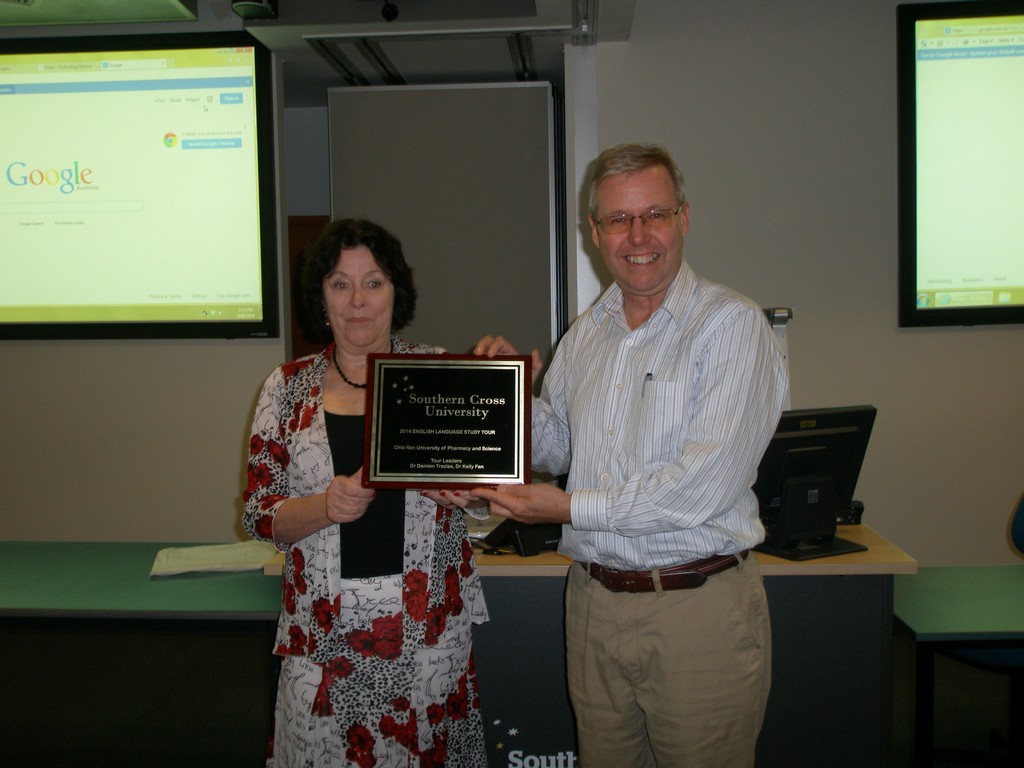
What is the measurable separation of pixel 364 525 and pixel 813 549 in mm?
1407

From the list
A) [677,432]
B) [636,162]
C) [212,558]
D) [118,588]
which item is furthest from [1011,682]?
[118,588]

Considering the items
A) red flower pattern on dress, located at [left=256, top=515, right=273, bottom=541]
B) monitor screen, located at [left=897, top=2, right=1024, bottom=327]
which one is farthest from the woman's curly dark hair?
monitor screen, located at [left=897, top=2, right=1024, bottom=327]

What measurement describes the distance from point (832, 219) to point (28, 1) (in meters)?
3.47

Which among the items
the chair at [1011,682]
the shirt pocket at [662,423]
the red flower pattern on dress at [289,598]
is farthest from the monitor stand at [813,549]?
the red flower pattern on dress at [289,598]

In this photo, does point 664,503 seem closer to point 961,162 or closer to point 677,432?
point 677,432

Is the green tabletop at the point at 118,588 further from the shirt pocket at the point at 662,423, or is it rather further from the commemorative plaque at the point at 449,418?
the shirt pocket at the point at 662,423

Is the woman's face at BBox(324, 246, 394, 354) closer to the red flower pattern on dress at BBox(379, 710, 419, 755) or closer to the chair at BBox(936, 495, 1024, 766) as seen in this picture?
the red flower pattern on dress at BBox(379, 710, 419, 755)

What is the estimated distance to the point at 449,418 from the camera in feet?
5.55

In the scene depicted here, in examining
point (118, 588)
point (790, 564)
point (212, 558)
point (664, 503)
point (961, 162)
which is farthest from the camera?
point (961, 162)

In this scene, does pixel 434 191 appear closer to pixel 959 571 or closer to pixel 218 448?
pixel 218 448

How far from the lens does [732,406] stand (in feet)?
5.06

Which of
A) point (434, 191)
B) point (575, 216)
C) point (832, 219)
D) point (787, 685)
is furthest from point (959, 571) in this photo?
point (434, 191)

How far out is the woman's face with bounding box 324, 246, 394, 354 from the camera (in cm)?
177

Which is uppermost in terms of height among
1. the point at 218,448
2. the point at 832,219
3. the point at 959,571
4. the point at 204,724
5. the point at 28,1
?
the point at 28,1
